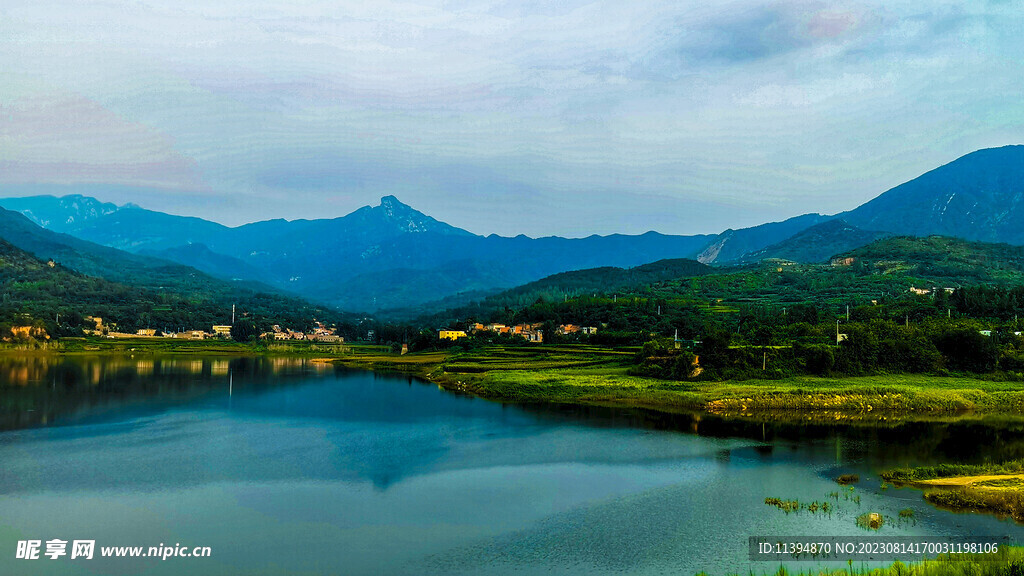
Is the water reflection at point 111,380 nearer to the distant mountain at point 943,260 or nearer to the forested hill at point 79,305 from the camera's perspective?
the forested hill at point 79,305

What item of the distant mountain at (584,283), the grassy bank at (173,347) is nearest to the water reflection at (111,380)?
the grassy bank at (173,347)

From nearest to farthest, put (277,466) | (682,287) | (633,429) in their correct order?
1. (277,466)
2. (633,429)
3. (682,287)

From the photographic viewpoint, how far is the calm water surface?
18.8 m

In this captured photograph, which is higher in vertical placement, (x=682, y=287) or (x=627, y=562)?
(x=682, y=287)

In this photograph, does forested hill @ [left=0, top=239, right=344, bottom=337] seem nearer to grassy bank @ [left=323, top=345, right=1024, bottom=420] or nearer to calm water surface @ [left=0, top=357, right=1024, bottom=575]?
calm water surface @ [left=0, top=357, right=1024, bottom=575]

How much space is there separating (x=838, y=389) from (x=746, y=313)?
35992 millimetres

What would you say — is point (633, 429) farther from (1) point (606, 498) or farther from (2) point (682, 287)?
(2) point (682, 287)

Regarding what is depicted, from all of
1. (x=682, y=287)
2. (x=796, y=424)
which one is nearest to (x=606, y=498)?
(x=796, y=424)

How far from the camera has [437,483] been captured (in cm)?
2625

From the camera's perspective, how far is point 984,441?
1356 inches

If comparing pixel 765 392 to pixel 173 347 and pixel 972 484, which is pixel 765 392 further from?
pixel 173 347

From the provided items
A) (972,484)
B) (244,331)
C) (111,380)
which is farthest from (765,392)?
(244,331)

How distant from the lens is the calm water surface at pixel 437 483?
18.8 m

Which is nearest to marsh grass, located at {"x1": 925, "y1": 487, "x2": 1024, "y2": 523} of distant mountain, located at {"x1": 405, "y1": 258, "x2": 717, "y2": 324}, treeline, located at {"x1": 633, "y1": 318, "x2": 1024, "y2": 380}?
treeline, located at {"x1": 633, "y1": 318, "x2": 1024, "y2": 380}
